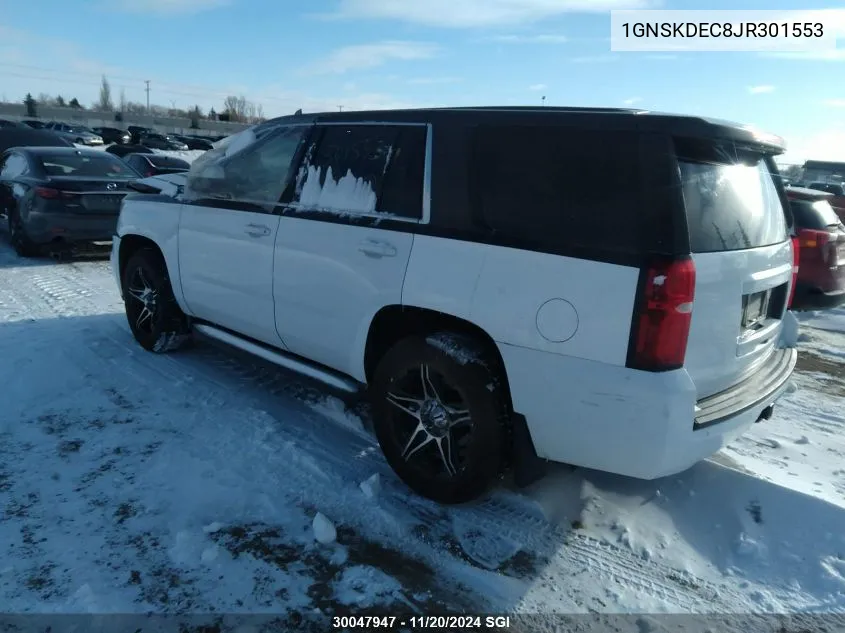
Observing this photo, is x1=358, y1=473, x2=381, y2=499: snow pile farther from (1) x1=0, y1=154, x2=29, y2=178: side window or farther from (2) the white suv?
(1) x1=0, y1=154, x2=29, y2=178: side window

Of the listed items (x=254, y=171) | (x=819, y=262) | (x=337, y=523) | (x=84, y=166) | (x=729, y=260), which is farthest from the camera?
(x=84, y=166)

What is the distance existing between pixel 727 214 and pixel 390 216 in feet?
5.33

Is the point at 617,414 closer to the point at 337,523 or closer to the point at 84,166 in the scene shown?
the point at 337,523

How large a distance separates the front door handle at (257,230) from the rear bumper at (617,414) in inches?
73.8

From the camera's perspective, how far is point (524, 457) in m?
3.01

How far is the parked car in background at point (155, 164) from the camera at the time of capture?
43.0 ft

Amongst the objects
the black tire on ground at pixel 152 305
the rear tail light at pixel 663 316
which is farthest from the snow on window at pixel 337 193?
the black tire on ground at pixel 152 305

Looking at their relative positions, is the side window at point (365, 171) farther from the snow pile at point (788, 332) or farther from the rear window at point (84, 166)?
the rear window at point (84, 166)

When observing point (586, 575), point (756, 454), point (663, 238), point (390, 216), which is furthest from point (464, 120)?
point (756, 454)

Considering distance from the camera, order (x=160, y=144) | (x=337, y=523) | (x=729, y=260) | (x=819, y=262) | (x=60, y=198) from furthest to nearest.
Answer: (x=160, y=144)
(x=60, y=198)
(x=819, y=262)
(x=337, y=523)
(x=729, y=260)

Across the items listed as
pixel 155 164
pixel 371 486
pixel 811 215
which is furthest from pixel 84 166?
pixel 811 215

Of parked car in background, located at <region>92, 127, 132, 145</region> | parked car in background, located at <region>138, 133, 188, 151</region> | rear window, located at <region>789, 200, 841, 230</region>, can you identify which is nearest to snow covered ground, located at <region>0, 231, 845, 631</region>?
rear window, located at <region>789, 200, 841, 230</region>

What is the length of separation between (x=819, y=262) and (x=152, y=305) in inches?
264

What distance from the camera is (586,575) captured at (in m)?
2.84
